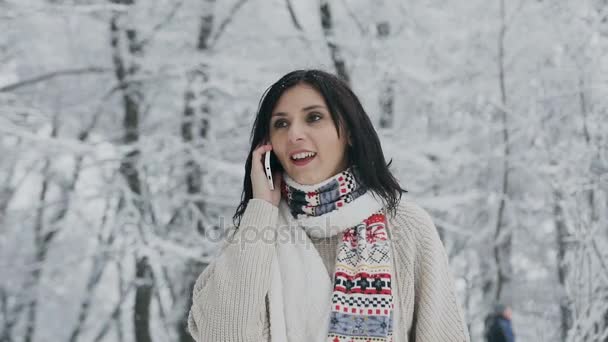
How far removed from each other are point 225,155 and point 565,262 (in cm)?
351

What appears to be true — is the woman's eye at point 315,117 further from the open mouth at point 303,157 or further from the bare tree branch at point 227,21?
the bare tree branch at point 227,21

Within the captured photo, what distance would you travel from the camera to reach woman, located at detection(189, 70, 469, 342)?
1.40m

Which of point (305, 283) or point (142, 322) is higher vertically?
point (305, 283)

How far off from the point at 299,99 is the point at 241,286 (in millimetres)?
503

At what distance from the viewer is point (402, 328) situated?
4.75 ft

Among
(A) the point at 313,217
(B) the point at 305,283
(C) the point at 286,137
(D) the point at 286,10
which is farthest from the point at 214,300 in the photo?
(D) the point at 286,10

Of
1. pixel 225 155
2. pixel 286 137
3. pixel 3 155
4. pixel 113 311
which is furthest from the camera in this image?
pixel 113 311

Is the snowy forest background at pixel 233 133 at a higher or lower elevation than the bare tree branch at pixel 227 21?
lower

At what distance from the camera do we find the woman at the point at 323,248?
4.59 feet

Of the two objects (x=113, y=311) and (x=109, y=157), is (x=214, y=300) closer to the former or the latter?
(x=109, y=157)

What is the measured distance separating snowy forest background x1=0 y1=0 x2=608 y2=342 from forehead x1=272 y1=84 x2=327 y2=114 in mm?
3349

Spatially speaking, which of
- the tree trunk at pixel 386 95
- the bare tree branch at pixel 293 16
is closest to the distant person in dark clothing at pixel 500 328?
the tree trunk at pixel 386 95

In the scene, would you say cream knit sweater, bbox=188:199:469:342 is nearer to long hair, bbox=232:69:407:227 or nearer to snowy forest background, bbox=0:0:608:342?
long hair, bbox=232:69:407:227

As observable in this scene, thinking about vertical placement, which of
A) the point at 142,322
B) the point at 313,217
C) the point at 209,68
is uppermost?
the point at 209,68
